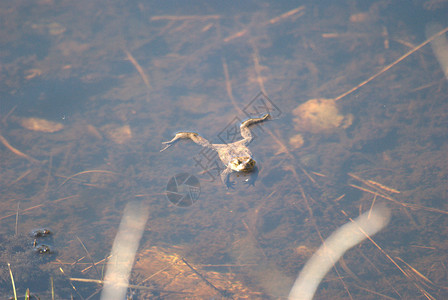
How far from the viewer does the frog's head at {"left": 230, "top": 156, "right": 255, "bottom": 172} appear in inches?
209

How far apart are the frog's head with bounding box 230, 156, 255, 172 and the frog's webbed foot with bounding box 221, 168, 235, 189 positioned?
0.32ft

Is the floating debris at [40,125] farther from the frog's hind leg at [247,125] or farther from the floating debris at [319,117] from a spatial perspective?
the floating debris at [319,117]

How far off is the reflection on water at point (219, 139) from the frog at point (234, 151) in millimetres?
170

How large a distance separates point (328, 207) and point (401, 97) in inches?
113

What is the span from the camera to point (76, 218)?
4.84 meters

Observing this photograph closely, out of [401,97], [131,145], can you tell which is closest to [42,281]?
[131,145]

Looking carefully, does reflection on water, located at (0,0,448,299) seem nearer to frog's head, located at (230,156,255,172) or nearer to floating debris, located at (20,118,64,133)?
floating debris, located at (20,118,64,133)

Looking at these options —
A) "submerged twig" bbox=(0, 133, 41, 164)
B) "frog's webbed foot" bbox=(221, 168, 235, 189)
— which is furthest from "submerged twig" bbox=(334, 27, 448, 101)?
"submerged twig" bbox=(0, 133, 41, 164)

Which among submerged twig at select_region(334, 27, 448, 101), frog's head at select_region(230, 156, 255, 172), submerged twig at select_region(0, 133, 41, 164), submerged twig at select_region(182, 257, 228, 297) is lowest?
submerged twig at select_region(182, 257, 228, 297)

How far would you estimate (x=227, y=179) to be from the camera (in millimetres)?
5383

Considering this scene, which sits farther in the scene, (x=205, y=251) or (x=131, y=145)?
(x=131, y=145)

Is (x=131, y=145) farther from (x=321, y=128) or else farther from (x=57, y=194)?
(x=321, y=128)

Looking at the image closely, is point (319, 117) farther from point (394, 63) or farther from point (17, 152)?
point (17, 152)

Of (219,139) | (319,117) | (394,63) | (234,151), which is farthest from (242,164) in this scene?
(394,63)
